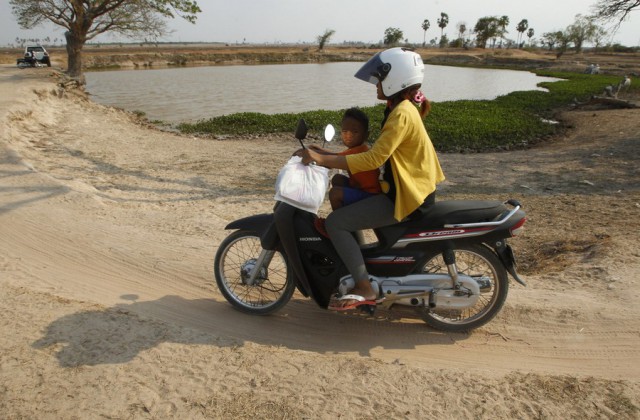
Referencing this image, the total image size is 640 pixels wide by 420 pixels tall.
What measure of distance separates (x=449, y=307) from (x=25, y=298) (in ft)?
11.7

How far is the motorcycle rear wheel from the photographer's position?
141 inches

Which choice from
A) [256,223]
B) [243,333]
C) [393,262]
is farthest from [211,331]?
[393,262]

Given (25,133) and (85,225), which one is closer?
(85,225)

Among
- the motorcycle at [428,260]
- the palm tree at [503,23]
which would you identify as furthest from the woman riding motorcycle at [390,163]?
the palm tree at [503,23]

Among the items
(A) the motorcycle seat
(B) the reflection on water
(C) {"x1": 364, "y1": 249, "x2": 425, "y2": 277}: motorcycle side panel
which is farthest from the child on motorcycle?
(B) the reflection on water

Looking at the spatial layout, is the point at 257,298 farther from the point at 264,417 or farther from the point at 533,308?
the point at 533,308

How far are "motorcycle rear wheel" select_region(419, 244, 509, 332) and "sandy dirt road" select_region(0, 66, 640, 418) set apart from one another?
0.10 metres

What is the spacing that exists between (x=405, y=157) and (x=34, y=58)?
3486 centimetres

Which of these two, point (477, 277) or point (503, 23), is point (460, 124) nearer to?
point (477, 277)

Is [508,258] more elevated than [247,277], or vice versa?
[508,258]

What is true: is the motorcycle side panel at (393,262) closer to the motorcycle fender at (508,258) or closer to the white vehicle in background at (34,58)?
the motorcycle fender at (508,258)

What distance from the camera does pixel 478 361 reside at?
134 inches

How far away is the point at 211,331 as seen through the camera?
3756 millimetres

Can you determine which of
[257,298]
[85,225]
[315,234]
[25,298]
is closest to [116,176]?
[85,225]
